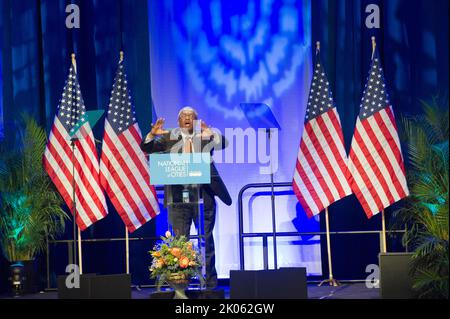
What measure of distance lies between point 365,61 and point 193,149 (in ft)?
9.06

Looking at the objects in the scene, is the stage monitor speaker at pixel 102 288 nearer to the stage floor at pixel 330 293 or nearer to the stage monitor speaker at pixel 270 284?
the stage monitor speaker at pixel 270 284

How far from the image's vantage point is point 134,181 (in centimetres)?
895

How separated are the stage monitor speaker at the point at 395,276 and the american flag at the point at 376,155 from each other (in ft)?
4.65

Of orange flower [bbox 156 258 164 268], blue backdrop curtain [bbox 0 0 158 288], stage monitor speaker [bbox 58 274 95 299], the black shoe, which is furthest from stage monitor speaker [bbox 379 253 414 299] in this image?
blue backdrop curtain [bbox 0 0 158 288]

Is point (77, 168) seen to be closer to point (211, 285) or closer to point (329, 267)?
point (211, 285)

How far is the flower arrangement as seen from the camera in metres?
7.14

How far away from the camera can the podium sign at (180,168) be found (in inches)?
289

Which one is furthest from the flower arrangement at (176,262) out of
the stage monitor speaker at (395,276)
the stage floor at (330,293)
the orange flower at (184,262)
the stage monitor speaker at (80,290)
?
the stage monitor speaker at (395,276)

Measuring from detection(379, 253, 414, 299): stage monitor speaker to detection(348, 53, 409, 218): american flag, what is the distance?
4.65ft

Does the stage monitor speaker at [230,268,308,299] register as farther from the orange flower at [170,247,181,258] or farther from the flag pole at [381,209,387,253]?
the flag pole at [381,209,387,253]

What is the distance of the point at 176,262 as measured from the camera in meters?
7.17
